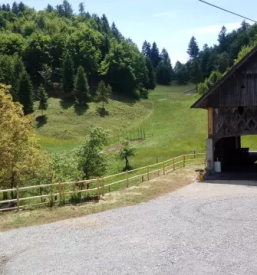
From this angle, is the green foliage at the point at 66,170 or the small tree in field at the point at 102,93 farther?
the small tree in field at the point at 102,93

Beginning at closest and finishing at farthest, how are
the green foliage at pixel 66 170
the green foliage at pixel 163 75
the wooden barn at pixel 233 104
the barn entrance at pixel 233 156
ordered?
the wooden barn at pixel 233 104
the green foliage at pixel 66 170
the barn entrance at pixel 233 156
the green foliage at pixel 163 75

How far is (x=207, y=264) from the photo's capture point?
1127cm

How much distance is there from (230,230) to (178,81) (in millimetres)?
135261

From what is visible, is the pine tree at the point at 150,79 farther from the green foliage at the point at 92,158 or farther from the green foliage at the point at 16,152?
the green foliage at the point at 16,152

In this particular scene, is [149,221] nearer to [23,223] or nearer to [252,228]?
[252,228]

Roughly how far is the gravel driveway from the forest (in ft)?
28.8

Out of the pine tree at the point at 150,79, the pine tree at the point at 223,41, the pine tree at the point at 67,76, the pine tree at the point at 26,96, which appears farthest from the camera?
the pine tree at the point at 223,41

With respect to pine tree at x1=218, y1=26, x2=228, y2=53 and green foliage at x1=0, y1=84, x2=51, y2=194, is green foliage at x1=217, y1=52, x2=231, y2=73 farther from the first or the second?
green foliage at x1=0, y1=84, x2=51, y2=194

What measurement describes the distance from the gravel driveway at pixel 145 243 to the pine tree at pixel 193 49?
183 m

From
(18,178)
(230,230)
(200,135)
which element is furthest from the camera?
(200,135)

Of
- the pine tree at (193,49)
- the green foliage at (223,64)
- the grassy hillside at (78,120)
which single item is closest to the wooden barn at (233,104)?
the grassy hillside at (78,120)

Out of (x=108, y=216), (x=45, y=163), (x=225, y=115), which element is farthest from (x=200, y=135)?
(x=108, y=216)

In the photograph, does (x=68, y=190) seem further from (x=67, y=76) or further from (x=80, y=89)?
(x=67, y=76)

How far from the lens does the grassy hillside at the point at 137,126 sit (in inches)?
1861
